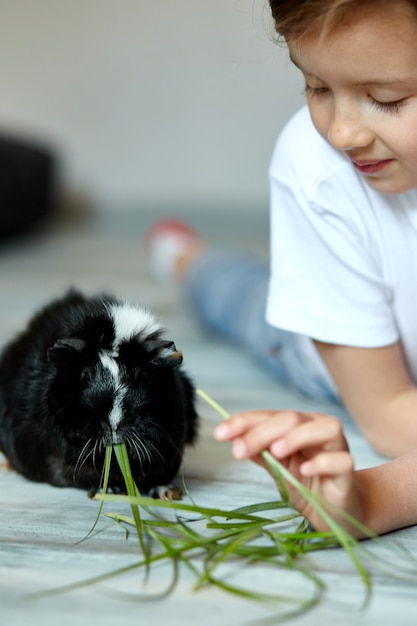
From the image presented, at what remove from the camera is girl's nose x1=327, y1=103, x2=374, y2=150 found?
92cm

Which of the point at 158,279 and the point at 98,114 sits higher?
the point at 98,114

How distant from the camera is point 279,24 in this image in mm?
931

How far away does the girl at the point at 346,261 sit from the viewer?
856 mm

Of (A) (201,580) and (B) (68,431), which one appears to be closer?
(A) (201,580)

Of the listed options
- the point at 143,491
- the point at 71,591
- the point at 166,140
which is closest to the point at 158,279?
the point at 166,140

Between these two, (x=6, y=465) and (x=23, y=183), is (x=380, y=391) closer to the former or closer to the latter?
(x=6, y=465)

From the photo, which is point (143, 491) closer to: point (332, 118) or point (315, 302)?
point (315, 302)

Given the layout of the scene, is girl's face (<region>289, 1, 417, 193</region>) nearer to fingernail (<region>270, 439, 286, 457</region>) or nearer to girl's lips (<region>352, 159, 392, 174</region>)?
girl's lips (<region>352, 159, 392, 174</region>)

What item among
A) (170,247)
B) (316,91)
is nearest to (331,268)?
(316,91)

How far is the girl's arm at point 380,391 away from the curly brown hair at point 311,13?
41 cm

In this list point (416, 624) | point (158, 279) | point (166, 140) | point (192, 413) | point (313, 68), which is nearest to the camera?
point (416, 624)

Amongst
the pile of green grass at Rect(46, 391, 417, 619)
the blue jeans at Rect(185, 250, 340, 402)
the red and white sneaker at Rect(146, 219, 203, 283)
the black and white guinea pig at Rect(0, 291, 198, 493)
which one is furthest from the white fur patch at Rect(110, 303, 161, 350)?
the red and white sneaker at Rect(146, 219, 203, 283)

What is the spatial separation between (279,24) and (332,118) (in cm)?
10

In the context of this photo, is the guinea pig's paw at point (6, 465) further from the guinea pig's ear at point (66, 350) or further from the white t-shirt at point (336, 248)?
the white t-shirt at point (336, 248)
